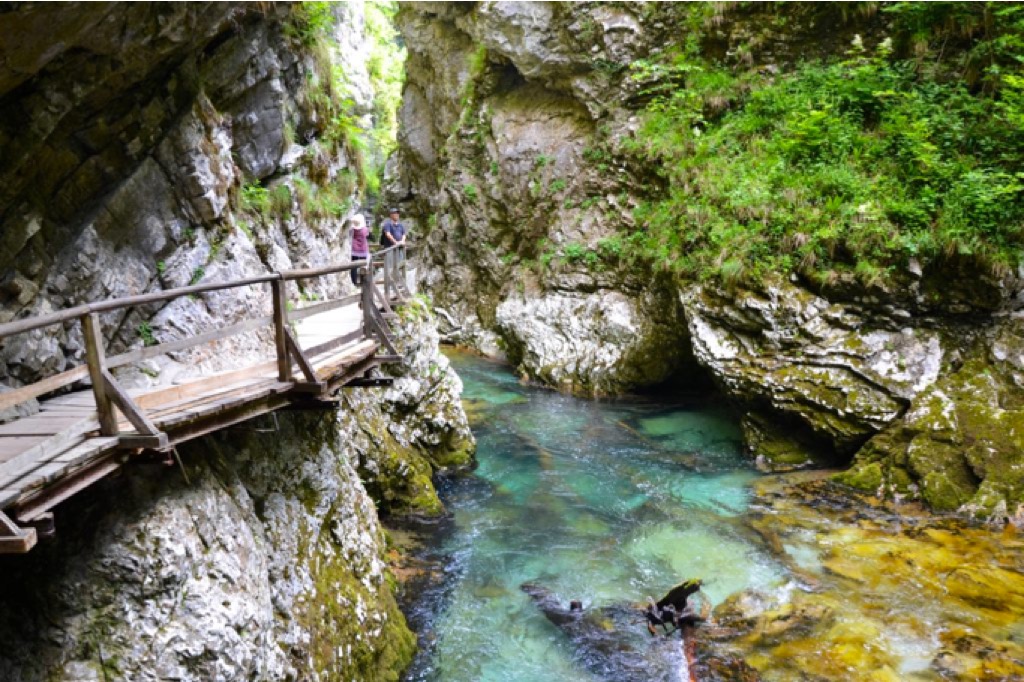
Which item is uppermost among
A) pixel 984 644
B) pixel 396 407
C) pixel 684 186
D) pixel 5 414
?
pixel 684 186

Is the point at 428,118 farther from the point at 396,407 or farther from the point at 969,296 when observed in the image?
the point at 969,296

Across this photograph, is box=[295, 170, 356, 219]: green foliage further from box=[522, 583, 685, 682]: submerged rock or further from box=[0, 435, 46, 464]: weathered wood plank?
box=[522, 583, 685, 682]: submerged rock

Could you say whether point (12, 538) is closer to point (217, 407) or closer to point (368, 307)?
point (217, 407)

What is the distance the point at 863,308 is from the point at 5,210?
14380 millimetres

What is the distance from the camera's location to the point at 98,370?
4.11 meters

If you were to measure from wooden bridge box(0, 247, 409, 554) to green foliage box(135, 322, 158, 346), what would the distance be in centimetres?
118

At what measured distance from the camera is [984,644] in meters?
7.71

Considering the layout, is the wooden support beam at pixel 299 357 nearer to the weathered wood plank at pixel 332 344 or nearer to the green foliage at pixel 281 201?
the weathered wood plank at pixel 332 344

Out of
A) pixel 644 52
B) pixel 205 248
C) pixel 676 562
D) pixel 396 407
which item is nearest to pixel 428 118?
pixel 644 52

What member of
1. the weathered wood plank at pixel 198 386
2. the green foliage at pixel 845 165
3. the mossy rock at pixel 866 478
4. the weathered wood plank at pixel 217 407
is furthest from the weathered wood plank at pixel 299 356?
the green foliage at pixel 845 165

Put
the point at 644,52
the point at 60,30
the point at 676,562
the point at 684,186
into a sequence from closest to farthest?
1. the point at 60,30
2. the point at 676,562
3. the point at 684,186
4. the point at 644,52

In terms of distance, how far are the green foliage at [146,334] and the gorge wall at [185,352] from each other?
0.03m

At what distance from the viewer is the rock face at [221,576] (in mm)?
4262

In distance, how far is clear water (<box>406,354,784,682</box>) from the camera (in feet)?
27.3
